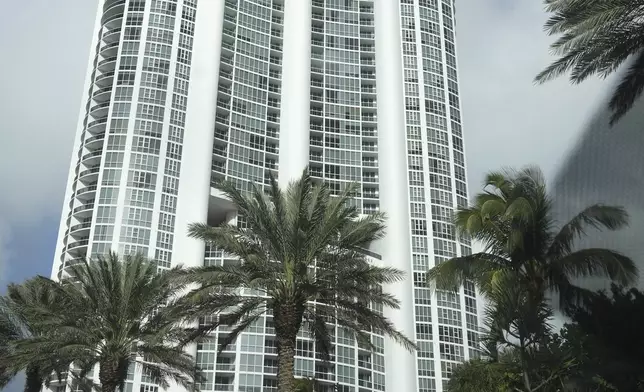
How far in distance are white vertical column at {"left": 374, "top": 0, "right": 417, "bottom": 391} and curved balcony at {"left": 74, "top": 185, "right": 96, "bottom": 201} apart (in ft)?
102

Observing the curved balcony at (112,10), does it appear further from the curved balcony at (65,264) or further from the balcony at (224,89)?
the curved balcony at (65,264)

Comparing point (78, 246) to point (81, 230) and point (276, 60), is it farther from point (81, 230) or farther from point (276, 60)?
point (276, 60)

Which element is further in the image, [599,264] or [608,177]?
[608,177]

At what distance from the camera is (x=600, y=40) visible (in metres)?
23.5

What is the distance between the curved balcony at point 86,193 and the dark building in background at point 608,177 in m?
51.0

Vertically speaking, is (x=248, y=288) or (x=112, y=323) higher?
(x=248, y=288)

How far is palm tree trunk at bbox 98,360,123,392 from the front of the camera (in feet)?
117

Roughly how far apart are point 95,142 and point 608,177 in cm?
5764

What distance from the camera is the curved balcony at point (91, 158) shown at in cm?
8519

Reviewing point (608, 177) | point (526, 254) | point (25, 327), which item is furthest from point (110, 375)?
point (608, 177)

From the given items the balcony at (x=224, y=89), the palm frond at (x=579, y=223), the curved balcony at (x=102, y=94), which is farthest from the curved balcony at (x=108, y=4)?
the palm frond at (x=579, y=223)

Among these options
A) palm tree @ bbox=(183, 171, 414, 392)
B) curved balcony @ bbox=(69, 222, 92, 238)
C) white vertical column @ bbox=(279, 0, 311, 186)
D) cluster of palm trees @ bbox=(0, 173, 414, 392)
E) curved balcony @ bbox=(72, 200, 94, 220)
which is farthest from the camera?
white vertical column @ bbox=(279, 0, 311, 186)

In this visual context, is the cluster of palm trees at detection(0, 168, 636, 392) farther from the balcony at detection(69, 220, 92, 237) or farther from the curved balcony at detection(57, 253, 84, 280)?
the balcony at detection(69, 220, 92, 237)

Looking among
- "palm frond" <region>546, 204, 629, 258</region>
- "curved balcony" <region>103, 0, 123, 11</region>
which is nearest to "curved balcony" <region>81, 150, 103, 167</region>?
"curved balcony" <region>103, 0, 123, 11</region>
